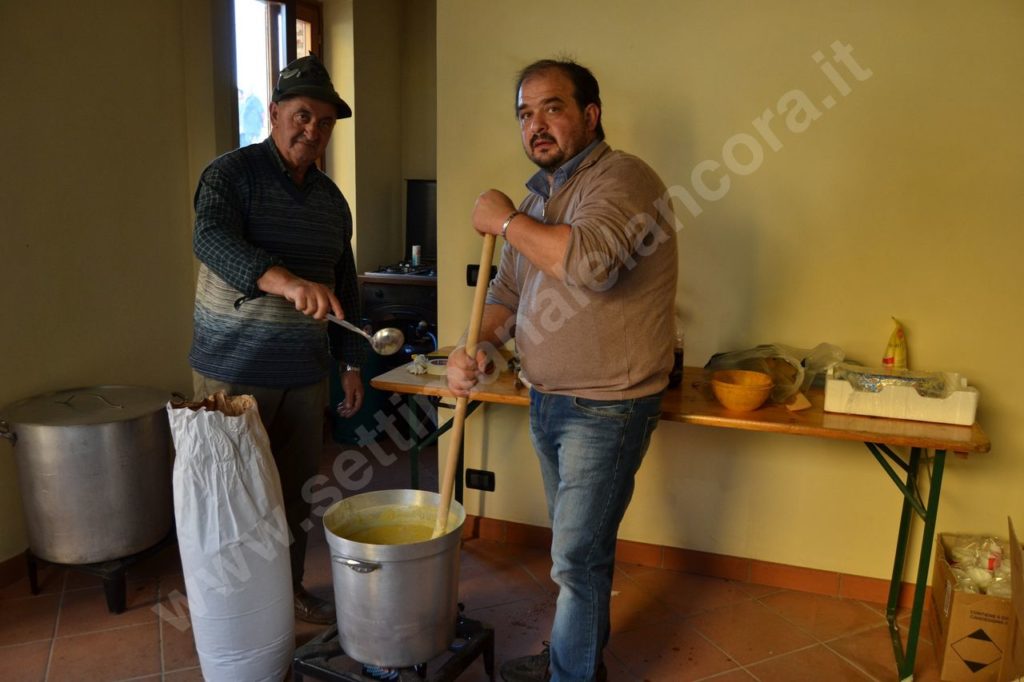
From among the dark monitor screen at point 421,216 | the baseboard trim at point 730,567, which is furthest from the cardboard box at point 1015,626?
the dark monitor screen at point 421,216

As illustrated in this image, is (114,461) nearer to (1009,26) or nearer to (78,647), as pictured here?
(78,647)

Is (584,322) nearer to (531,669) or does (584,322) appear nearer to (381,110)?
(531,669)

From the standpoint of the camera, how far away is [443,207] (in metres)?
2.74

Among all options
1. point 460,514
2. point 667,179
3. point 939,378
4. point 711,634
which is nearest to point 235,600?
point 460,514

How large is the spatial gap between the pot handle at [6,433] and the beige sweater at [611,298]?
5.23ft

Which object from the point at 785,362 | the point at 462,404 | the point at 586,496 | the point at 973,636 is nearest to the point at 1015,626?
the point at 973,636

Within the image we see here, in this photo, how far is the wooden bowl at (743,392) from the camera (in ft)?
6.80

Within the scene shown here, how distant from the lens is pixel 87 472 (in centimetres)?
222

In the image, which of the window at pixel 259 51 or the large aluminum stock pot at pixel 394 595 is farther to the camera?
the window at pixel 259 51

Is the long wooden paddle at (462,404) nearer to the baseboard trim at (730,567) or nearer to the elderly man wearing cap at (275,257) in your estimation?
the elderly man wearing cap at (275,257)

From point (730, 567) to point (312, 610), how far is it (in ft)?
4.69

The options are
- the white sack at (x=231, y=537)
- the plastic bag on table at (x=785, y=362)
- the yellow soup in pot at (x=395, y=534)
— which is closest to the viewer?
the white sack at (x=231, y=537)

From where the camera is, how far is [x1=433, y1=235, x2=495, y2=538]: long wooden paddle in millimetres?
1698

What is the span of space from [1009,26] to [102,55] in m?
2.84
